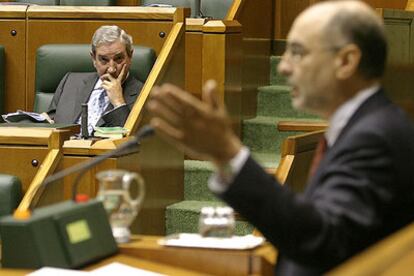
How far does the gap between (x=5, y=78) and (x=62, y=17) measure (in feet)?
0.81

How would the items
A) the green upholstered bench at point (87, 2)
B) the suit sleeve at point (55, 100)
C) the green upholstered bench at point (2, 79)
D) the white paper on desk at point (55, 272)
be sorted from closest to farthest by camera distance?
the white paper on desk at point (55, 272) < the suit sleeve at point (55, 100) < the green upholstered bench at point (2, 79) < the green upholstered bench at point (87, 2)

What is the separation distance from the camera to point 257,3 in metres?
3.63

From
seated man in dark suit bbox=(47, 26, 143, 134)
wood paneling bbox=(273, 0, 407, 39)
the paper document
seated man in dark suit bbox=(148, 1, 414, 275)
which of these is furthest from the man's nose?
seated man in dark suit bbox=(148, 1, 414, 275)

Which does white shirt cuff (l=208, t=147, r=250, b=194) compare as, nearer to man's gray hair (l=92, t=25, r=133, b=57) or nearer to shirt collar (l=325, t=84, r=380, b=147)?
shirt collar (l=325, t=84, r=380, b=147)

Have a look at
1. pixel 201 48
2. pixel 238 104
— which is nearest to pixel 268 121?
pixel 238 104

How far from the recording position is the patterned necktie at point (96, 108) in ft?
9.70

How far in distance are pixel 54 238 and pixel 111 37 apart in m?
1.59

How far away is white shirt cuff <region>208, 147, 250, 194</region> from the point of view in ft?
3.79

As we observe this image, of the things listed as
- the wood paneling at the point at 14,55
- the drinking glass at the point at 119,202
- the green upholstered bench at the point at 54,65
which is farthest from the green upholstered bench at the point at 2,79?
the drinking glass at the point at 119,202

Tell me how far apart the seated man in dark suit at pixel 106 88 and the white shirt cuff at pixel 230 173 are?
5.60ft

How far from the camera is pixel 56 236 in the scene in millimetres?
1405

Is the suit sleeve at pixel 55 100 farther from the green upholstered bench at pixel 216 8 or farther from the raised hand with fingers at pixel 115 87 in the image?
the green upholstered bench at pixel 216 8

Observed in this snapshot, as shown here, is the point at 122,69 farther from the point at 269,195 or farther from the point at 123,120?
the point at 269,195

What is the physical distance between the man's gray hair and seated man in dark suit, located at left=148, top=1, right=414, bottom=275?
5.64ft
